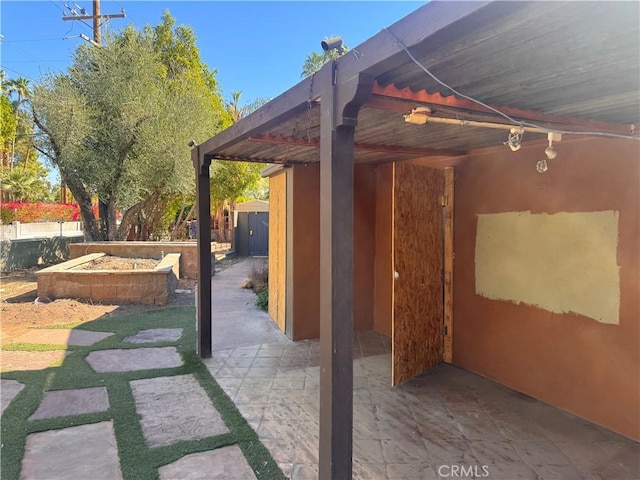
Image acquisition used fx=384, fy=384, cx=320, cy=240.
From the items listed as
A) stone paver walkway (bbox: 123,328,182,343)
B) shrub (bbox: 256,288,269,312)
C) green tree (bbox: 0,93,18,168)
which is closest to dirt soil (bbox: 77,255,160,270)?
shrub (bbox: 256,288,269,312)

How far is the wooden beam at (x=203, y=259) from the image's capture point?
452 centimetres

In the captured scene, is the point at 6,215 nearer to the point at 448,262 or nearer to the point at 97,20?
the point at 97,20

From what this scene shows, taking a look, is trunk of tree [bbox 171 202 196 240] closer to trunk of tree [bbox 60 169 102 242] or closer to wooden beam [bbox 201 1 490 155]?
trunk of tree [bbox 60 169 102 242]

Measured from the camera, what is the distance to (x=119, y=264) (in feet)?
28.2

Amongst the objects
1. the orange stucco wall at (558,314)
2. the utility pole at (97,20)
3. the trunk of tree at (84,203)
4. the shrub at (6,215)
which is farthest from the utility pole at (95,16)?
the orange stucco wall at (558,314)

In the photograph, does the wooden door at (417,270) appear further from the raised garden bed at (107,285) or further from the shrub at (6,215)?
the shrub at (6,215)

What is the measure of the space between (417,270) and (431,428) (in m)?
1.60

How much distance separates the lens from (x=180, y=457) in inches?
103

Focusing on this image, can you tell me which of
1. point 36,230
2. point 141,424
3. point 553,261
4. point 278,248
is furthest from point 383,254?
point 36,230

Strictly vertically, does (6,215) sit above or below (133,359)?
above

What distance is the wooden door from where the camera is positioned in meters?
3.93

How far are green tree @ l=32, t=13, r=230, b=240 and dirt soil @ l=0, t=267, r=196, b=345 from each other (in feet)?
11.5

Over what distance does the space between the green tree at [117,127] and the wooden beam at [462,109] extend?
998cm

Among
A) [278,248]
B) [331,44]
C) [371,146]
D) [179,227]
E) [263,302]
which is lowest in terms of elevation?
[263,302]
